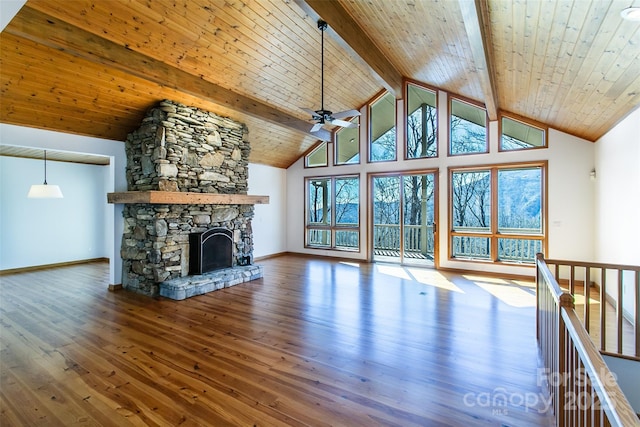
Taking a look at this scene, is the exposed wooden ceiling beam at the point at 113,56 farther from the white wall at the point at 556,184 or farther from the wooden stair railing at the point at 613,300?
the wooden stair railing at the point at 613,300

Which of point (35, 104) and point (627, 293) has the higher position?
point (35, 104)

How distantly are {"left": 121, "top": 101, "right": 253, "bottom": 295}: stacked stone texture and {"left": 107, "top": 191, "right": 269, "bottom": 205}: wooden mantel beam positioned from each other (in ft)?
0.69

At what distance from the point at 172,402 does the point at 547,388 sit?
3004 mm

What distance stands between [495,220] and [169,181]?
657 cm

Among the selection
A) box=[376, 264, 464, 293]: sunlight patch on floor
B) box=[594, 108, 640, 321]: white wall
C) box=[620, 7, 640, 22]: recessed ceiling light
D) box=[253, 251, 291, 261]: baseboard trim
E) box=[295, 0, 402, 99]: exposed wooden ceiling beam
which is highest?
box=[295, 0, 402, 99]: exposed wooden ceiling beam

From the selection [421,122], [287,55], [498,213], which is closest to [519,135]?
[498,213]

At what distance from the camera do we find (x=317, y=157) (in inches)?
359

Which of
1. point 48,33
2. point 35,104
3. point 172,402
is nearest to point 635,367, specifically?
Answer: point 172,402

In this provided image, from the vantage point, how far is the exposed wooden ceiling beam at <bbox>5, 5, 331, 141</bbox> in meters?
3.18

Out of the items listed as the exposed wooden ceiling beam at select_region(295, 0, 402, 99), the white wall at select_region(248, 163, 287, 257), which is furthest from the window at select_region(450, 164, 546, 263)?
the white wall at select_region(248, 163, 287, 257)

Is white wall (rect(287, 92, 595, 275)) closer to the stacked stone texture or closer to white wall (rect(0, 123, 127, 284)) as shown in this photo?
the stacked stone texture

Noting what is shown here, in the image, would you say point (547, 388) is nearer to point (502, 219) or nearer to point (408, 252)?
point (502, 219)

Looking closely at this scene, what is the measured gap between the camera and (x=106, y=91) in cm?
456

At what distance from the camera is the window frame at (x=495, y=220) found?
610cm
